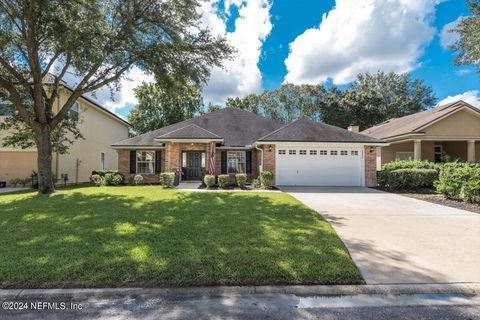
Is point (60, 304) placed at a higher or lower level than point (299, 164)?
lower

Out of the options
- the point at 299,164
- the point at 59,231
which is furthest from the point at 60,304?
the point at 299,164

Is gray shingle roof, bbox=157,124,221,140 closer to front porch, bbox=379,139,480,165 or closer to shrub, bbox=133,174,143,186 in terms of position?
shrub, bbox=133,174,143,186

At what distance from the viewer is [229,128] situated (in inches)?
770

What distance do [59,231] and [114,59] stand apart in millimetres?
9097

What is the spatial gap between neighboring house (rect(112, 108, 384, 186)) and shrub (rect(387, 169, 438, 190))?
156 cm

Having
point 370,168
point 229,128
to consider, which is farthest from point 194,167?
point 370,168

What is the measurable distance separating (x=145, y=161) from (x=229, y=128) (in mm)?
6384

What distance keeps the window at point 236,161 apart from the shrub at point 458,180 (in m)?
10.5

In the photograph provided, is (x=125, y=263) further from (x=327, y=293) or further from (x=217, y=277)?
(x=327, y=293)

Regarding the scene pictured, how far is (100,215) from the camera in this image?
707 cm

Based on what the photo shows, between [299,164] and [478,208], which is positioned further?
[299,164]

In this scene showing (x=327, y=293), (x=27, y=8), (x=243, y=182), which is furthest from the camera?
(x=243, y=182)

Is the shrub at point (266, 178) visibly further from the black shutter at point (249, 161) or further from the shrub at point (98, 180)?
the shrub at point (98, 180)

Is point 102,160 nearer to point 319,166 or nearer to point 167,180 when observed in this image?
point 167,180
